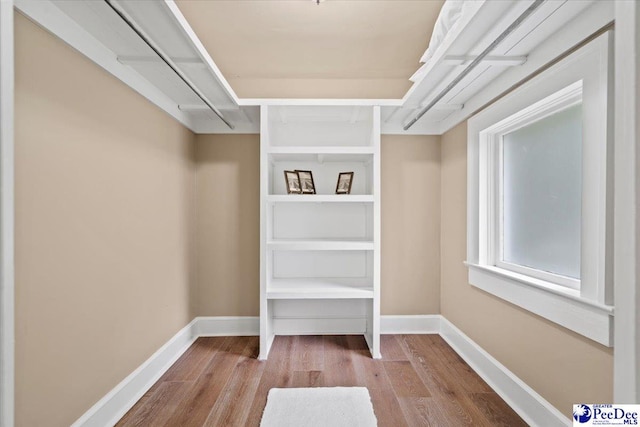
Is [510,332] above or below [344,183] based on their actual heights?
below

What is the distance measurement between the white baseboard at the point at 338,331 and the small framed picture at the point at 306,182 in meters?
1.18

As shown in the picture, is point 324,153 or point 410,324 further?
point 410,324

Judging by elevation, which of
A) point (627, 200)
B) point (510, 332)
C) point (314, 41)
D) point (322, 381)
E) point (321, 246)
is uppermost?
point (314, 41)

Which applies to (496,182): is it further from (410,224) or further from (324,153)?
(324,153)

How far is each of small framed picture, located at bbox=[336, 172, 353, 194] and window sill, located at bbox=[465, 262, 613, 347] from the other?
1160 millimetres

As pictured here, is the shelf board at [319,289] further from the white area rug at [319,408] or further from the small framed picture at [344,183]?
the small framed picture at [344,183]

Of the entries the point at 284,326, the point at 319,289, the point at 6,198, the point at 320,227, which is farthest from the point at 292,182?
the point at 6,198

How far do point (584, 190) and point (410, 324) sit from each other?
1.94 meters

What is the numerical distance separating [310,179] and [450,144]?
1.24 m

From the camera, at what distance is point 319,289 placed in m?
2.48

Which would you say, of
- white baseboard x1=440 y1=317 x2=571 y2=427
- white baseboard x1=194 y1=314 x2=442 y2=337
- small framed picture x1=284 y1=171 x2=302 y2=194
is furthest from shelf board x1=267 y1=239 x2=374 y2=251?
white baseboard x1=440 y1=317 x2=571 y2=427

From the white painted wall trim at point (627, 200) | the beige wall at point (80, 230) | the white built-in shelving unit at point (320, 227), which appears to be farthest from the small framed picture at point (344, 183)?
the white painted wall trim at point (627, 200)

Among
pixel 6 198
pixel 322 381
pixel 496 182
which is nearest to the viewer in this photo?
pixel 6 198

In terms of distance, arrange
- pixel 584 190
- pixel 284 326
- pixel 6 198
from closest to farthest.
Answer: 1. pixel 6 198
2. pixel 584 190
3. pixel 284 326
